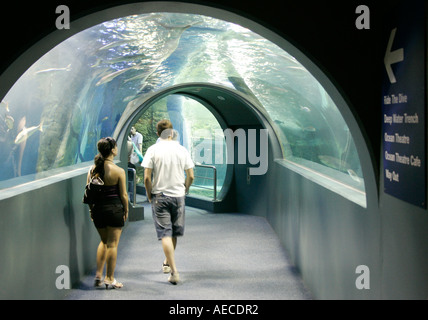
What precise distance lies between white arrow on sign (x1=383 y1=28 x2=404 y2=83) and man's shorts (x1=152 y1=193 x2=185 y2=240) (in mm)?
3896

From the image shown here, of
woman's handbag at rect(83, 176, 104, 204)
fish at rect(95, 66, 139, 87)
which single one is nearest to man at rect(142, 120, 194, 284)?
woman's handbag at rect(83, 176, 104, 204)

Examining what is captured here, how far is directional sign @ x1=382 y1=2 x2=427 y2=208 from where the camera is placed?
10.1 feet

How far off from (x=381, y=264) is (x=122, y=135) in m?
8.83

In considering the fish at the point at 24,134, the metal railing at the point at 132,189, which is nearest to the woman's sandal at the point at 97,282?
the fish at the point at 24,134

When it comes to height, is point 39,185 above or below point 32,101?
below

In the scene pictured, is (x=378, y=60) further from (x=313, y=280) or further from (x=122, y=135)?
(x=122, y=135)

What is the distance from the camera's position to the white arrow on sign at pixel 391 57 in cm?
348

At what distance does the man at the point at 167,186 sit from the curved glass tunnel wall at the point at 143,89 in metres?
1.31

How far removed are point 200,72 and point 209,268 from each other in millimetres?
4486

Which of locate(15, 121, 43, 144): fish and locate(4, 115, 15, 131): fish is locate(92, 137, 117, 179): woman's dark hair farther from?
locate(4, 115, 15, 131): fish

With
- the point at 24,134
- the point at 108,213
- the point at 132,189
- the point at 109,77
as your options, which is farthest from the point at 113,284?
the point at 132,189

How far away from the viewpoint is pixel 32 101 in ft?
19.7

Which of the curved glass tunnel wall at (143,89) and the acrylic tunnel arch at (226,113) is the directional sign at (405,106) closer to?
the curved glass tunnel wall at (143,89)
